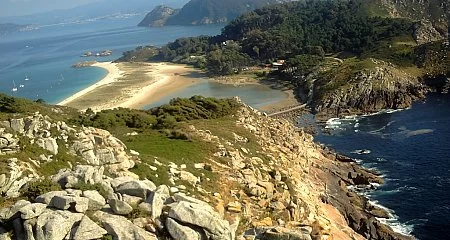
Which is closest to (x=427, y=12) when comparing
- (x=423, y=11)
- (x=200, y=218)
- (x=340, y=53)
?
(x=423, y=11)

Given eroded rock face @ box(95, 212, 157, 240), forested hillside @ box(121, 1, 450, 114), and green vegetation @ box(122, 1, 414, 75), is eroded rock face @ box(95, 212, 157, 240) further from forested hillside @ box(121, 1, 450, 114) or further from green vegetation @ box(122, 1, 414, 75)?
green vegetation @ box(122, 1, 414, 75)

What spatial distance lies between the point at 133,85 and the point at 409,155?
86.4 metres

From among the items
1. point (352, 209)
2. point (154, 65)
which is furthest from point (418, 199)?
point (154, 65)

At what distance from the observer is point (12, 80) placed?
157500 millimetres

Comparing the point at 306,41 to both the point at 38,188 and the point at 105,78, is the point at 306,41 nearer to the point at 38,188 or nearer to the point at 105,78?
the point at 105,78

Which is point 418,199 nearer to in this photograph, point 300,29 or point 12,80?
point 300,29

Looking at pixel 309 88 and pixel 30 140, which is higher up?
pixel 30 140

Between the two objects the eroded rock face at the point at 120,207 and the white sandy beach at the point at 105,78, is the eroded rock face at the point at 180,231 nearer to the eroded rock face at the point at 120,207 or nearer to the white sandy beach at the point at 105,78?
the eroded rock face at the point at 120,207

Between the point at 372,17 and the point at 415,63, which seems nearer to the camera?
the point at 415,63

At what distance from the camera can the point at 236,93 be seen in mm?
111812

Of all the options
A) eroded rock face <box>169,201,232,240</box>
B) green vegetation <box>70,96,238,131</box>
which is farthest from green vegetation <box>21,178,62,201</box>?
green vegetation <box>70,96,238,131</box>

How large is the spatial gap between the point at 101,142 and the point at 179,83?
336ft

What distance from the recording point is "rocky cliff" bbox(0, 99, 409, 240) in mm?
15711

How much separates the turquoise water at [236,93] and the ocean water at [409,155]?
2310cm
